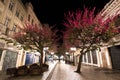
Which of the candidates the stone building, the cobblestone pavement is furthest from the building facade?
the stone building

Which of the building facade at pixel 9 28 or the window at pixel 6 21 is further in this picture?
the window at pixel 6 21

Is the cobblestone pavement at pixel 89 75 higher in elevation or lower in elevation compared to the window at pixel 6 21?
lower

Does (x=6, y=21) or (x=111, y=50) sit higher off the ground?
(x=6, y=21)

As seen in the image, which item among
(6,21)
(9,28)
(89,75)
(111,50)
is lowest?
(89,75)

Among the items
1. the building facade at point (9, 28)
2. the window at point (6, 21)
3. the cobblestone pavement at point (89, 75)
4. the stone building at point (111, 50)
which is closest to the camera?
the cobblestone pavement at point (89, 75)

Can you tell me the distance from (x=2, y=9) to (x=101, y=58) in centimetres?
1660

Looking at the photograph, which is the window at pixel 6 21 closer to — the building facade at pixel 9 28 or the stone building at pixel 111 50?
the building facade at pixel 9 28

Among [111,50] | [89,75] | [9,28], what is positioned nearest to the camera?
[89,75]

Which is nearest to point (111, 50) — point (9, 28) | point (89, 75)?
point (89, 75)

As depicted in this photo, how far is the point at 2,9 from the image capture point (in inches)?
473

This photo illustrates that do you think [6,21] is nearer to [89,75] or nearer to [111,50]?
[89,75]

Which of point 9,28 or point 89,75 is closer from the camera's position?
point 89,75

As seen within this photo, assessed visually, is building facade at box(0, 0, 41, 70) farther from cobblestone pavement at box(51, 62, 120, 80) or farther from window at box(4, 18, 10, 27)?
cobblestone pavement at box(51, 62, 120, 80)

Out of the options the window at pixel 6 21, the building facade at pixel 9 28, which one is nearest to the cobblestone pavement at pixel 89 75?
the building facade at pixel 9 28
